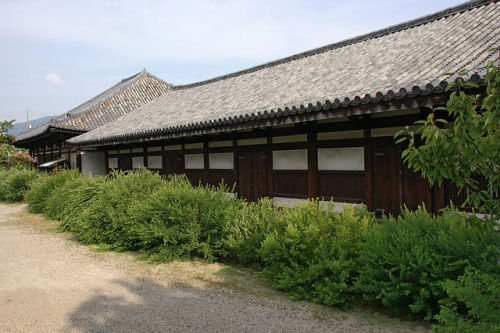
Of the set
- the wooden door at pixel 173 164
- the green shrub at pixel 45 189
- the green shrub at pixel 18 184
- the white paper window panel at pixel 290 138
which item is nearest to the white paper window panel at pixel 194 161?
Result: the wooden door at pixel 173 164

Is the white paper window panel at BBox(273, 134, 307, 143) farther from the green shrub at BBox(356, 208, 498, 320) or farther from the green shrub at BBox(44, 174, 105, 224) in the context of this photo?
the green shrub at BBox(44, 174, 105, 224)

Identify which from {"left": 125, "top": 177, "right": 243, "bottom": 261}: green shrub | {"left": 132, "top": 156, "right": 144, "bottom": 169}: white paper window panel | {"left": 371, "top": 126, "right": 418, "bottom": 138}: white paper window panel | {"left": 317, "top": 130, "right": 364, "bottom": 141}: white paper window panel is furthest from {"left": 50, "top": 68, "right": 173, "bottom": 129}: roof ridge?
{"left": 371, "top": 126, "right": 418, "bottom": 138}: white paper window panel

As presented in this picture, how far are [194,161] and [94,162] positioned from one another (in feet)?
28.2

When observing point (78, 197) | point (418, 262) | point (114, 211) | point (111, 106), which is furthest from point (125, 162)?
point (418, 262)

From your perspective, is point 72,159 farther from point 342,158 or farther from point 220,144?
point 342,158

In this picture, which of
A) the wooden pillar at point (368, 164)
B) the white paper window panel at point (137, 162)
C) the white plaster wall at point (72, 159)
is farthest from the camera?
the white plaster wall at point (72, 159)

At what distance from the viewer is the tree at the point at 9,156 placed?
22922mm

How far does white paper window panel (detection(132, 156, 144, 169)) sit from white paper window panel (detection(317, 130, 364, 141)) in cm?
815

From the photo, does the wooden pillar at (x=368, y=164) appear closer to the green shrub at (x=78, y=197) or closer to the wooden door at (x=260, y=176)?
the wooden door at (x=260, y=176)

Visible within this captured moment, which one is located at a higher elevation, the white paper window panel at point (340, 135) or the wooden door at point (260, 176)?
the white paper window panel at point (340, 135)

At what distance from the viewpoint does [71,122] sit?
694 inches

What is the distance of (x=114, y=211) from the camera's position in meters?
7.79

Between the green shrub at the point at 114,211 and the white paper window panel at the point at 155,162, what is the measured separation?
129 inches

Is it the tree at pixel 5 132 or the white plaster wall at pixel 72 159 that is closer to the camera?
the white plaster wall at pixel 72 159
